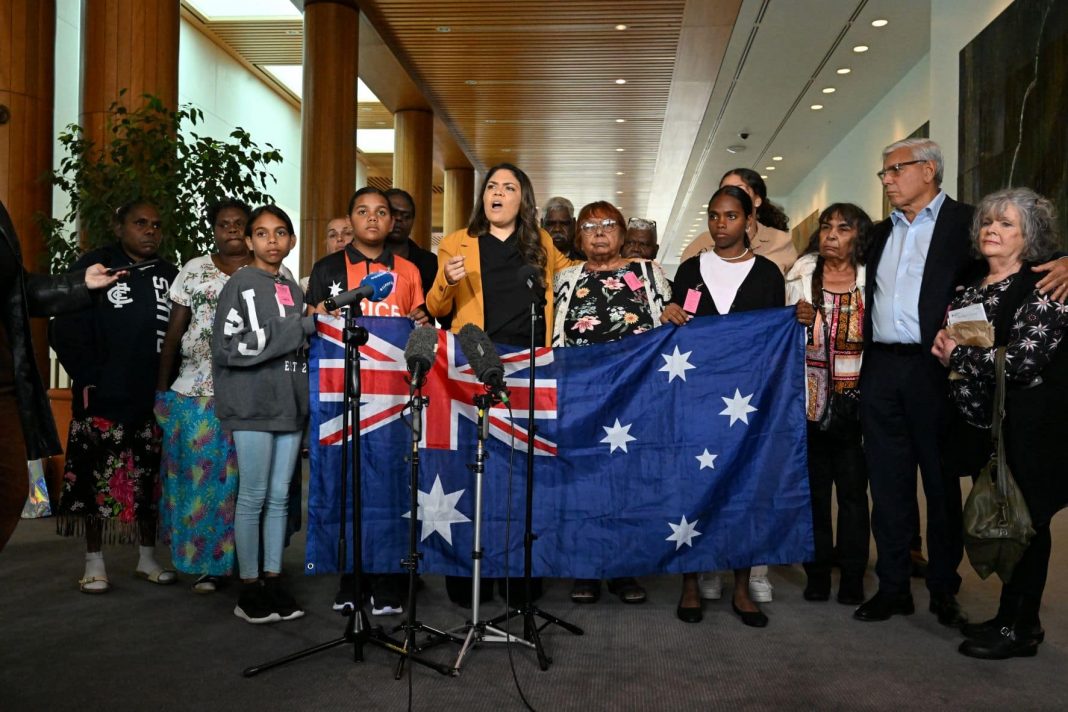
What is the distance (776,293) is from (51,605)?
121 inches

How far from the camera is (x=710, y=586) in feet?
12.6

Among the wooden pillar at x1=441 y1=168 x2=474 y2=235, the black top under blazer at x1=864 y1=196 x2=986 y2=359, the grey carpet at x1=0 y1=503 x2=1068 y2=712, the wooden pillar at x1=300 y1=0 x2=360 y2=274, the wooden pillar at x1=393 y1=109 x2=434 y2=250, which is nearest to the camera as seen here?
the grey carpet at x1=0 y1=503 x2=1068 y2=712

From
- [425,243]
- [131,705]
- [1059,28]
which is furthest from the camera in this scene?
[425,243]

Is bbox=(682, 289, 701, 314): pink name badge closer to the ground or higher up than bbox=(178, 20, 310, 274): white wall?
closer to the ground

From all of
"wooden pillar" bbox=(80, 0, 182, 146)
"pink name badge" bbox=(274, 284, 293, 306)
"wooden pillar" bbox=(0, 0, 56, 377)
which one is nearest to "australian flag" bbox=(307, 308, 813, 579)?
"pink name badge" bbox=(274, 284, 293, 306)

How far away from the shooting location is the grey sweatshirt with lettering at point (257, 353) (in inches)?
132

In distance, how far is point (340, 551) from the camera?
2.94 m

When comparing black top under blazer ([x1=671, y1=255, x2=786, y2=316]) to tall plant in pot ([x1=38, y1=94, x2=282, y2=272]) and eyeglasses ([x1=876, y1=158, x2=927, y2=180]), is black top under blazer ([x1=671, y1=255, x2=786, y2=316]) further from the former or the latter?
tall plant in pot ([x1=38, y1=94, x2=282, y2=272])

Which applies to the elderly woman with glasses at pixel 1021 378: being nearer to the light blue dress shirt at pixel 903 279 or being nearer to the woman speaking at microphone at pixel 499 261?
the light blue dress shirt at pixel 903 279

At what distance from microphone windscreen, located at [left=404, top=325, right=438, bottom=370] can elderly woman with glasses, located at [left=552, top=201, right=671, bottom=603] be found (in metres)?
0.93

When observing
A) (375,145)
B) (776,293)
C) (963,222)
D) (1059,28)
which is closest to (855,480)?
(776,293)

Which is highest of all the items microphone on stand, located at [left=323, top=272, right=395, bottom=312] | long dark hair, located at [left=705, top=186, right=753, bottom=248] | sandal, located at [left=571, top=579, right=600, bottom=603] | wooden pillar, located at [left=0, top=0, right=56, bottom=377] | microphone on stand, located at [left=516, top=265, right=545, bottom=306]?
wooden pillar, located at [left=0, top=0, right=56, bottom=377]

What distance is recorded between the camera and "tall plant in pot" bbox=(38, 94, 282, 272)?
16.0ft

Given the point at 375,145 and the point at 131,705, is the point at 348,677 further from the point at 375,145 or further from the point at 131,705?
the point at 375,145
